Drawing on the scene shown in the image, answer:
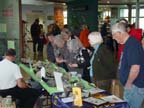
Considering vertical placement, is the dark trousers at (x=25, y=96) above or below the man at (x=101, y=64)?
below

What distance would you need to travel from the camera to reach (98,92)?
376 centimetres

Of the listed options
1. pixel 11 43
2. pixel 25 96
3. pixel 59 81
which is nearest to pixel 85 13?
pixel 11 43

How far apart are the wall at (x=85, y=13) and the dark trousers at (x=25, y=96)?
1095 cm

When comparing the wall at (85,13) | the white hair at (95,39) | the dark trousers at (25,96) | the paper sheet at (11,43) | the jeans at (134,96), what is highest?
the wall at (85,13)

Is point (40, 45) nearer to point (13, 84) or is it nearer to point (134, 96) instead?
point (13, 84)

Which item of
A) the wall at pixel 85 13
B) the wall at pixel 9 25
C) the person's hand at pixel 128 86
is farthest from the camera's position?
the wall at pixel 85 13

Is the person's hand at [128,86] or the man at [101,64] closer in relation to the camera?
the person's hand at [128,86]

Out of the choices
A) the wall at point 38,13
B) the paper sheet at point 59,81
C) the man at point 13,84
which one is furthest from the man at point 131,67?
the wall at point 38,13

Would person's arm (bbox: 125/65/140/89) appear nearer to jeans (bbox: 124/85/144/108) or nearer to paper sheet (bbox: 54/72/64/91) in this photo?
jeans (bbox: 124/85/144/108)

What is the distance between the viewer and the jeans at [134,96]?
3.37m

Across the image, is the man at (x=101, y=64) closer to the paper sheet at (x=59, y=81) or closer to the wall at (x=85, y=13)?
the paper sheet at (x=59, y=81)

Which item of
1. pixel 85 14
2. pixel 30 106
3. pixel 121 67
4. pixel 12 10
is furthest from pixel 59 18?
pixel 121 67

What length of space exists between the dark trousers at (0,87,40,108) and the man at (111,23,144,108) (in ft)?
6.53

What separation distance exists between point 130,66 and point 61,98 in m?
0.84
